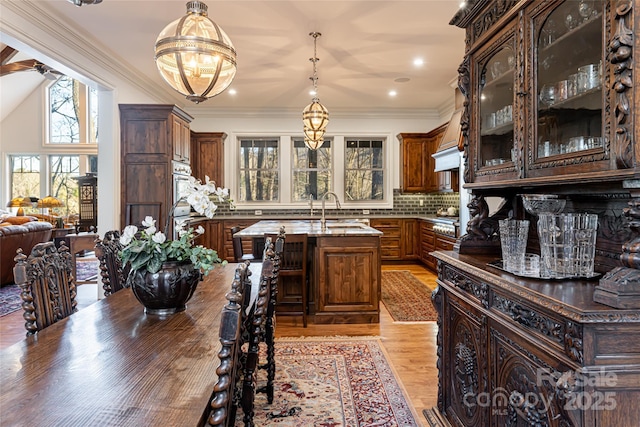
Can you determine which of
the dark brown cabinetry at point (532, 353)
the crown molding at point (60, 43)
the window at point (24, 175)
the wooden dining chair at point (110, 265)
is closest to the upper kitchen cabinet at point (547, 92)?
the dark brown cabinetry at point (532, 353)

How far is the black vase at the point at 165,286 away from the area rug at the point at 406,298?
2.75 m

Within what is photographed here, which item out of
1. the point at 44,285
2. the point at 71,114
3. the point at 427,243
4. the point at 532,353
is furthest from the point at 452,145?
the point at 71,114

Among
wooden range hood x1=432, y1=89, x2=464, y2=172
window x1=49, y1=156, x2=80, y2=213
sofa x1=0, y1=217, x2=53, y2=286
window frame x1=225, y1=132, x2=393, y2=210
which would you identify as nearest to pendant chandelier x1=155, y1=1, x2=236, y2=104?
wooden range hood x1=432, y1=89, x2=464, y2=172

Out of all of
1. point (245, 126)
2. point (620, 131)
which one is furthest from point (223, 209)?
point (620, 131)

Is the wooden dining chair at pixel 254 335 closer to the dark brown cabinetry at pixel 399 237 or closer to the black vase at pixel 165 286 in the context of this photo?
the black vase at pixel 165 286

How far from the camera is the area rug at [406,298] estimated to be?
162 inches

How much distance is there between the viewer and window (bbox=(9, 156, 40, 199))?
1022cm

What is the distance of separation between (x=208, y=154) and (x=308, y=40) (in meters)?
3.94

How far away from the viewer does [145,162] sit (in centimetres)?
530

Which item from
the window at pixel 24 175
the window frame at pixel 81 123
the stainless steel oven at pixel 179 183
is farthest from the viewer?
the window at pixel 24 175

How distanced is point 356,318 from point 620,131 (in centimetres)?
315

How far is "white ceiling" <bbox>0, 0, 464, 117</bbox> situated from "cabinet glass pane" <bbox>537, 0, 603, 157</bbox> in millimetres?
2546

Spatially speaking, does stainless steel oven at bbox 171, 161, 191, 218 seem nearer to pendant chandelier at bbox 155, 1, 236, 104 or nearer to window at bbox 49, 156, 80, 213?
pendant chandelier at bbox 155, 1, 236, 104

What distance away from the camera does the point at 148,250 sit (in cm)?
171
